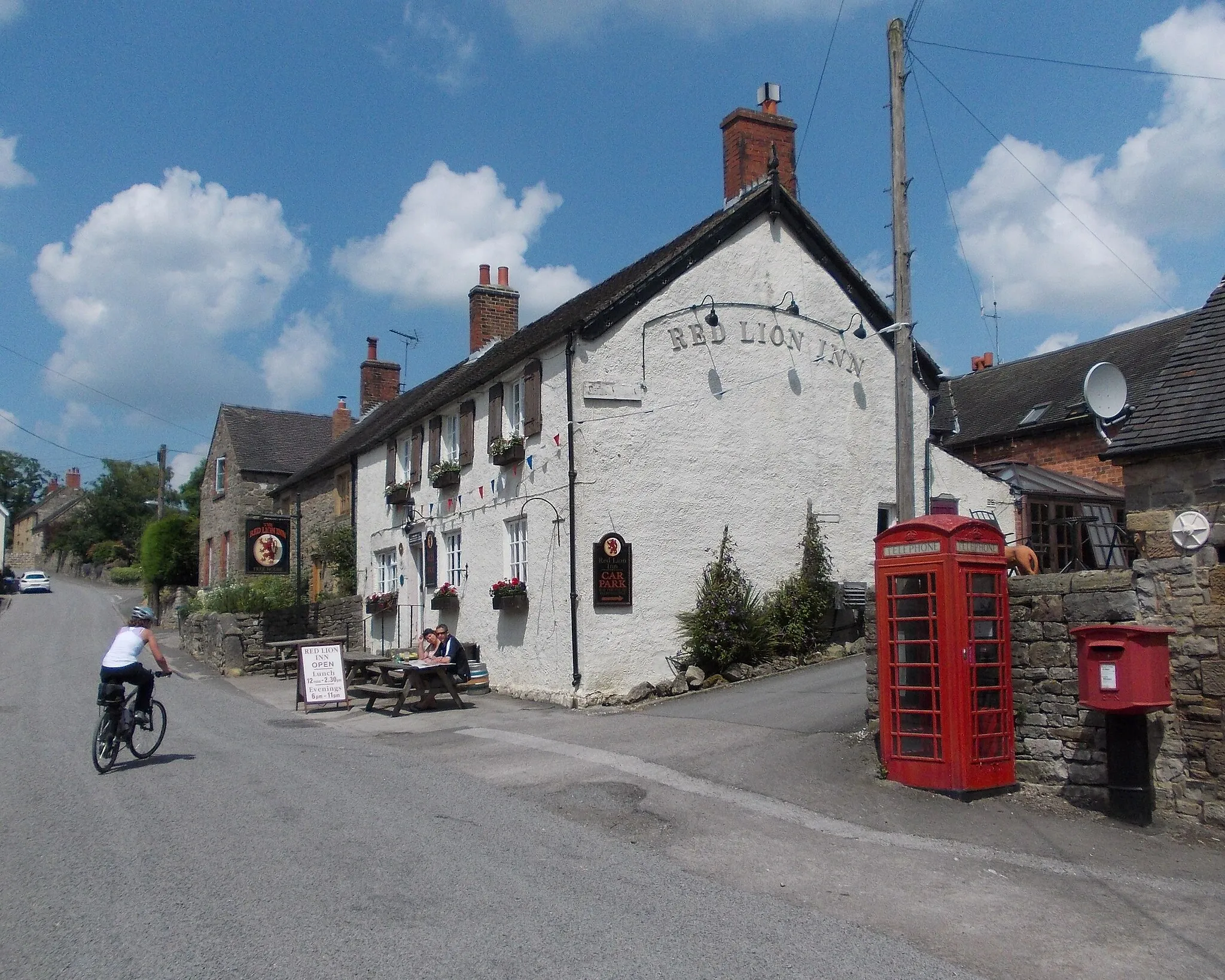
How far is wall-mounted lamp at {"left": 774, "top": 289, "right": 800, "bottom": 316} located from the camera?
18.0 meters

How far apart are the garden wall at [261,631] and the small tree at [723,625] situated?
37.5 feet

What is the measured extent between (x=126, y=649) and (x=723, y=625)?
8.38 meters

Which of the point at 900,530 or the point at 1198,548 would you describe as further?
the point at 900,530

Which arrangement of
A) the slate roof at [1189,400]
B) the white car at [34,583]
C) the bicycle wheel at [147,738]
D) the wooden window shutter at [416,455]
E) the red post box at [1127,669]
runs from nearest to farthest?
the red post box at [1127,669]
the slate roof at [1189,400]
the bicycle wheel at [147,738]
the wooden window shutter at [416,455]
the white car at [34,583]

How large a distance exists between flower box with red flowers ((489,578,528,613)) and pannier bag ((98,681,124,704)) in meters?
6.91

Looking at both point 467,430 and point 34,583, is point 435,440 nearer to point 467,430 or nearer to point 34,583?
point 467,430

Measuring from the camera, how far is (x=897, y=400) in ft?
38.3

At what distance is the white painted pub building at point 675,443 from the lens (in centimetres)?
1596

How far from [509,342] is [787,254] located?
6.94 metres

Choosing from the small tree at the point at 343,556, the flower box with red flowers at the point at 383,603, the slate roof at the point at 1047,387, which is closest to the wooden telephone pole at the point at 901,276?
the slate roof at the point at 1047,387

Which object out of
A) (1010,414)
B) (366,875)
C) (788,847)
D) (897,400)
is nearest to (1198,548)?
(897,400)

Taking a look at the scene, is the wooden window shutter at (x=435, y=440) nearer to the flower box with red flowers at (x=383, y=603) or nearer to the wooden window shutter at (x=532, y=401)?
the flower box with red flowers at (x=383, y=603)

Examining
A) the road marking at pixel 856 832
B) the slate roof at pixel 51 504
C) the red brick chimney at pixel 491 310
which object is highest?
the slate roof at pixel 51 504

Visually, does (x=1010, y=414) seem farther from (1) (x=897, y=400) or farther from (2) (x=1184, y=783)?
(2) (x=1184, y=783)
